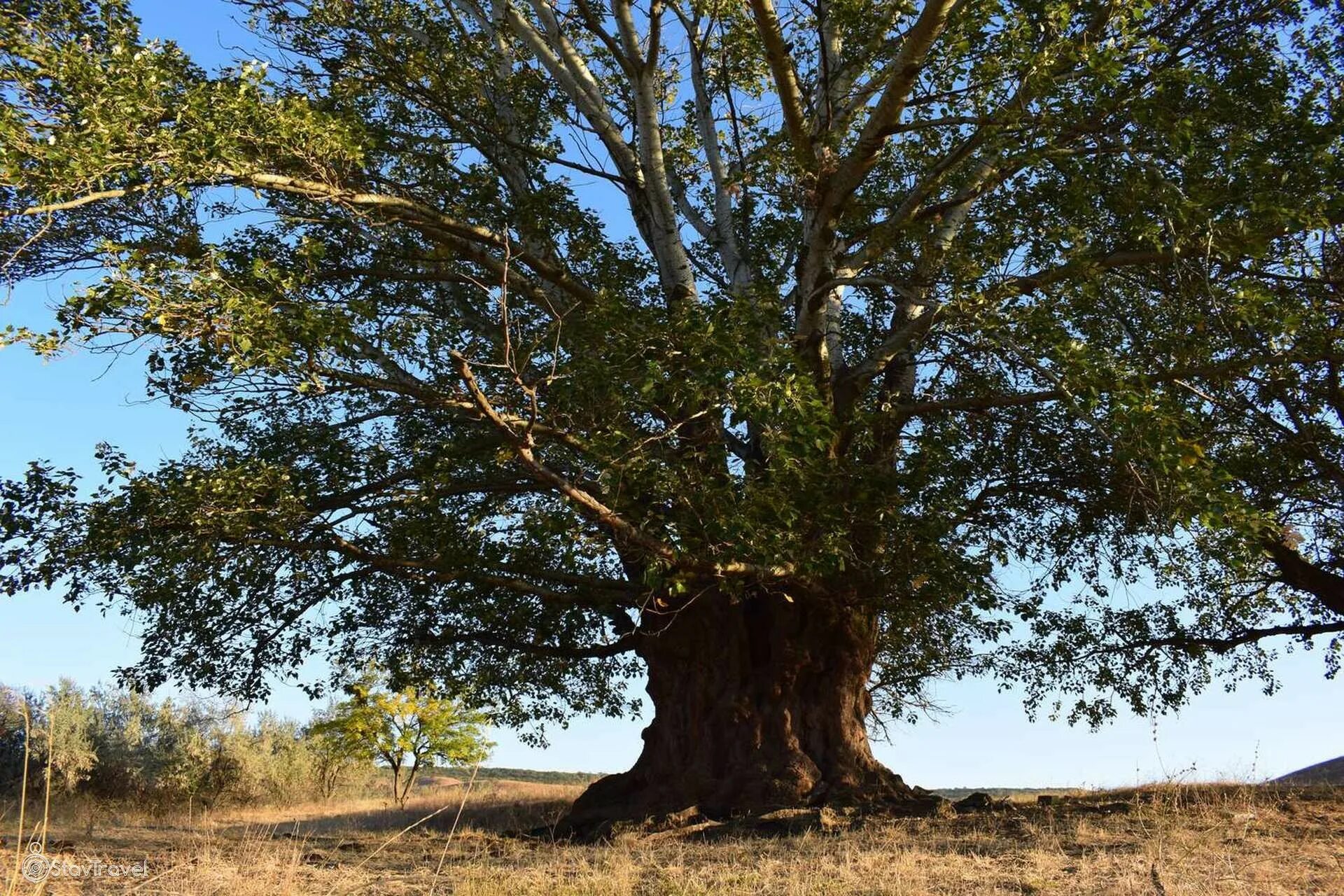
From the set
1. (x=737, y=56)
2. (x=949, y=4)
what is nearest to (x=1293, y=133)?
(x=949, y=4)

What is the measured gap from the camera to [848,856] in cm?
774

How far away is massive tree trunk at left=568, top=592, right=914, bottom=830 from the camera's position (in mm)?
11828

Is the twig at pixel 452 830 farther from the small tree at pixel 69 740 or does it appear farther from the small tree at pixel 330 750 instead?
the small tree at pixel 330 750

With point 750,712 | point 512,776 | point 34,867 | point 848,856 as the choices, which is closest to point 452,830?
point 848,856

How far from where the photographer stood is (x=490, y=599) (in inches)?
510

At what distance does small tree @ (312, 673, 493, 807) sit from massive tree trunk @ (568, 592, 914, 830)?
14897 millimetres

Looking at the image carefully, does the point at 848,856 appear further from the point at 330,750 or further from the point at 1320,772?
the point at 330,750

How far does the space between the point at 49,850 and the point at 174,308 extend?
5.13 meters

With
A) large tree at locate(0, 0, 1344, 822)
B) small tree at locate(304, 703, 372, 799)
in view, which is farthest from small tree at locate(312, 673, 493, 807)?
large tree at locate(0, 0, 1344, 822)

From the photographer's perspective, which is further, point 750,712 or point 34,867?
point 750,712

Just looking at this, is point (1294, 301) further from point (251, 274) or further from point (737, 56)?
point (251, 274)

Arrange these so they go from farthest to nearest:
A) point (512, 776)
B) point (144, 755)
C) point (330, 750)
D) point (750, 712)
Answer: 1. point (512, 776)
2. point (330, 750)
3. point (144, 755)
4. point (750, 712)

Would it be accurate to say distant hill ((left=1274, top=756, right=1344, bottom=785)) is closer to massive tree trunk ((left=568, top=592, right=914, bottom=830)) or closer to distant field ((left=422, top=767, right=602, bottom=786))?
massive tree trunk ((left=568, top=592, right=914, bottom=830))

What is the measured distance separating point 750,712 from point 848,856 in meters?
4.59
